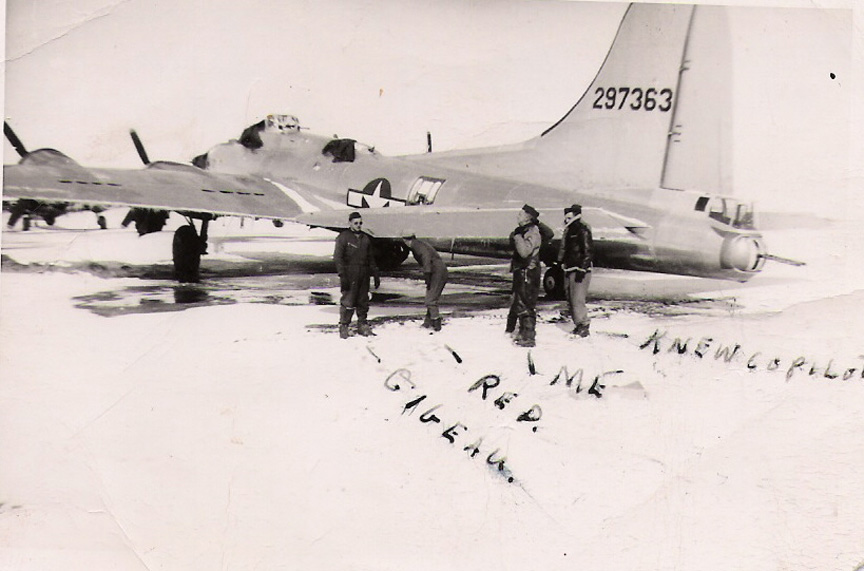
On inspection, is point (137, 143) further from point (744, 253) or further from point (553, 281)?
point (744, 253)

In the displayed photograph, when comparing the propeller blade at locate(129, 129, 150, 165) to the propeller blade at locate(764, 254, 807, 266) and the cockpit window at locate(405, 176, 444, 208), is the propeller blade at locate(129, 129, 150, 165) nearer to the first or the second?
the cockpit window at locate(405, 176, 444, 208)

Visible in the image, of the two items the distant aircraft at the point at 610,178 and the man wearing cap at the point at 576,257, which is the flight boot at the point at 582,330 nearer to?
the man wearing cap at the point at 576,257

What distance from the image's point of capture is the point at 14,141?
2.11m

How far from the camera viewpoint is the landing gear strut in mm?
2145

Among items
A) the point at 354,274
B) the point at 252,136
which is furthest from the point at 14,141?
the point at 354,274

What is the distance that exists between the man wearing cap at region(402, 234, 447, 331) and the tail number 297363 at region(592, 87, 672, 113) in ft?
2.35

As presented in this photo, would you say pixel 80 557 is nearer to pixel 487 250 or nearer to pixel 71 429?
pixel 71 429

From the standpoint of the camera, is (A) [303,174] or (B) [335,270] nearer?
(B) [335,270]

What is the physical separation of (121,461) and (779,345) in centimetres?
207

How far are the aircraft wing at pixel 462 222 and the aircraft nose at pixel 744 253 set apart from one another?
10.8 inches

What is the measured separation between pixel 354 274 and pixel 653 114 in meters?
1.13

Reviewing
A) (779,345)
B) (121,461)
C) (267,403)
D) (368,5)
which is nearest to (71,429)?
(121,461)

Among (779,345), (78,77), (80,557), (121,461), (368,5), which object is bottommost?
(80,557)

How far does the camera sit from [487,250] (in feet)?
7.15
